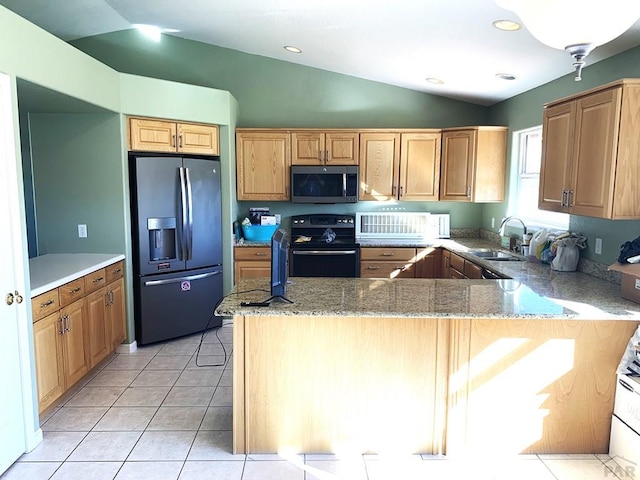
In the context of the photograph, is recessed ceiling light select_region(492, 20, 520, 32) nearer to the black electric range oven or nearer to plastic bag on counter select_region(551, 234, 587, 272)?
plastic bag on counter select_region(551, 234, 587, 272)

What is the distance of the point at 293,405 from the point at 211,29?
350 cm

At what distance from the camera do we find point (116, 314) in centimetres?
379

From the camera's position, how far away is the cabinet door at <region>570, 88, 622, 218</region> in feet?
8.23

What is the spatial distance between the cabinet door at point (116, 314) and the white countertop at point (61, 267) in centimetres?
23

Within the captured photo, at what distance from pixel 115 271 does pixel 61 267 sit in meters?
0.48

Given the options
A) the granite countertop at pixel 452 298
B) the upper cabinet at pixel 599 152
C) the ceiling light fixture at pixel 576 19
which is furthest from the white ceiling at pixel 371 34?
the granite countertop at pixel 452 298

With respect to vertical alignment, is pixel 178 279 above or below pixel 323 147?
below

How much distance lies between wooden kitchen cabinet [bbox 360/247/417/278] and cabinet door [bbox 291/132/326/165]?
1.10 meters

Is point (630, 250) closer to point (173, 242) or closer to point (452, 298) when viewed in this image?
point (452, 298)

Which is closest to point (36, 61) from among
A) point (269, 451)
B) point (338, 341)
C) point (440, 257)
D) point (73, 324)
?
point (73, 324)

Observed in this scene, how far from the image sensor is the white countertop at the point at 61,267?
2834mm

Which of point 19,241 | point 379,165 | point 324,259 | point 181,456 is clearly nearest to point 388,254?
point 324,259

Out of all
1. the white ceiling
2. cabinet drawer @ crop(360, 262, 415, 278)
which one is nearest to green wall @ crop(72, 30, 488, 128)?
the white ceiling

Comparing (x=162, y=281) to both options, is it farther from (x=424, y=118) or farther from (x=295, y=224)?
(x=424, y=118)
